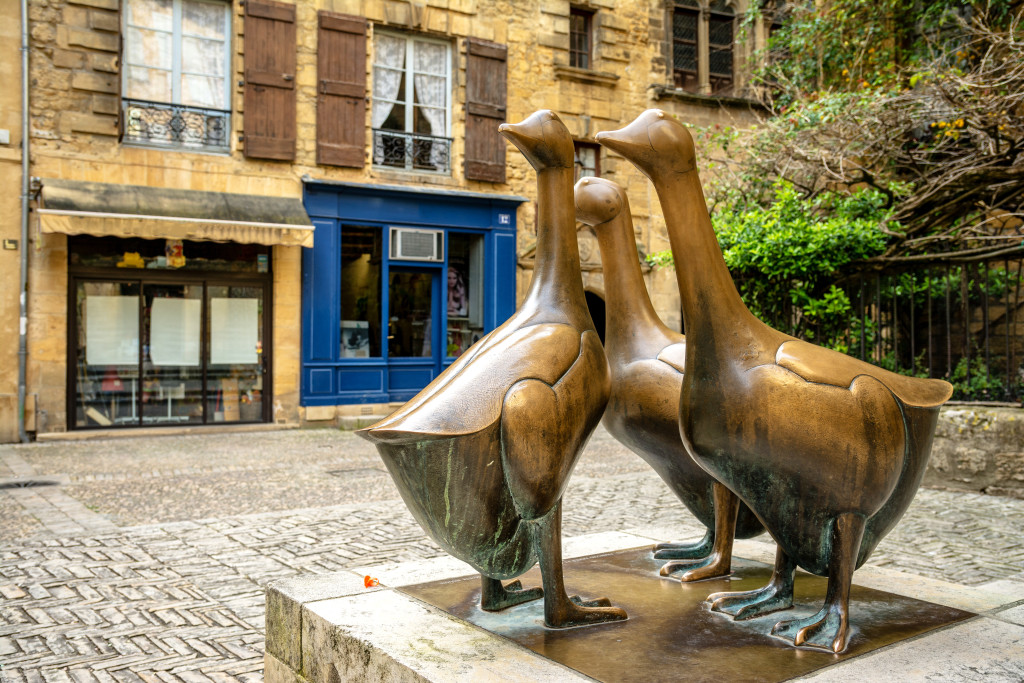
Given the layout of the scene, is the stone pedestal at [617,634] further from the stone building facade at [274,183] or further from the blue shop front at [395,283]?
the blue shop front at [395,283]

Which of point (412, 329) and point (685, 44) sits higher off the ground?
point (685, 44)

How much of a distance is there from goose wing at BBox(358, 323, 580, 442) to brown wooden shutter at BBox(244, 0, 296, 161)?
1167 centimetres

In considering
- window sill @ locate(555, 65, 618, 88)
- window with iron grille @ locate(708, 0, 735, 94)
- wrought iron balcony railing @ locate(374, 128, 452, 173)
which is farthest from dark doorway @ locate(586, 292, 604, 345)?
window with iron grille @ locate(708, 0, 735, 94)

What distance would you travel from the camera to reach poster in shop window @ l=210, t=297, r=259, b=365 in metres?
13.2

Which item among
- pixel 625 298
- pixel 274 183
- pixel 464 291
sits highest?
pixel 274 183

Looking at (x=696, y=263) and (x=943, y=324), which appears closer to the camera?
(x=696, y=263)

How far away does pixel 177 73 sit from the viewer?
12844 mm

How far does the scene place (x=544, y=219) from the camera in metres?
2.76

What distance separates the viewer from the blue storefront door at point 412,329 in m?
14.5

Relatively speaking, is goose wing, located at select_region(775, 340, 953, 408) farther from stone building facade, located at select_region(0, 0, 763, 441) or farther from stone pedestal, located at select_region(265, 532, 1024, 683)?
stone building facade, located at select_region(0, 0, 763, 441)

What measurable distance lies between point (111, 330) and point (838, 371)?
12.1 meters

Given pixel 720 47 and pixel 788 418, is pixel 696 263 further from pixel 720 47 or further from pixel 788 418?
pixel 720 47

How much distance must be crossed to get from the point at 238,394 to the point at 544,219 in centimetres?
1165

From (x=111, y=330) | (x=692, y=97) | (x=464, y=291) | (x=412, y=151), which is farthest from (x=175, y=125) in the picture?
(x=692, y=97)
